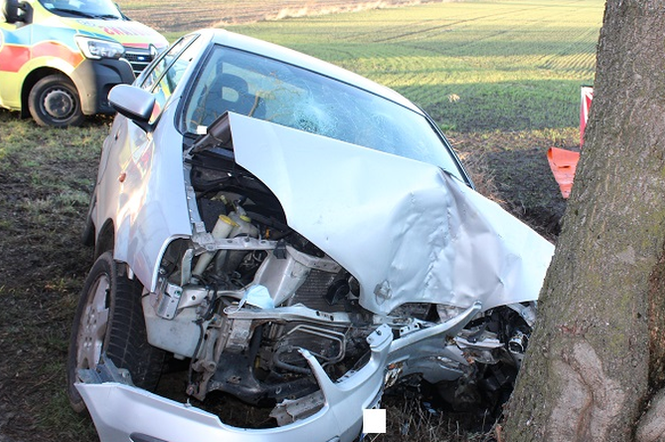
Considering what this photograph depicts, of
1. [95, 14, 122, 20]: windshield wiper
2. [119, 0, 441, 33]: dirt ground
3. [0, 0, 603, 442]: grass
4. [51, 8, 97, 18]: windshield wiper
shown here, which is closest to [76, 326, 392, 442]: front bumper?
[0, 0, 603, 442]: grass

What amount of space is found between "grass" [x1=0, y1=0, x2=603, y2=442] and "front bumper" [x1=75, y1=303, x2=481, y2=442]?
61 cm

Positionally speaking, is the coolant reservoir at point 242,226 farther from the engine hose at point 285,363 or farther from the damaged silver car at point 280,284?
the engine hose at point 285,363

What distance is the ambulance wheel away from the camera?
8156 millimetres

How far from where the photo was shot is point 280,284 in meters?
3.01

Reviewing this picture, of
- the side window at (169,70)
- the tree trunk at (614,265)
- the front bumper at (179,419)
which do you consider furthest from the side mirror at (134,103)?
the tree trunk at (614,265)

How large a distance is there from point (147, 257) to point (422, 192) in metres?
1.24

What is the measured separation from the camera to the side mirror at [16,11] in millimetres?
7840

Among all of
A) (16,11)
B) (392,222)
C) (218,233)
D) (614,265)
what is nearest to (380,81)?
(16,11)

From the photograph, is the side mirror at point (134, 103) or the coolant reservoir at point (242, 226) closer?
the coolant reservoir at point (242, 226)

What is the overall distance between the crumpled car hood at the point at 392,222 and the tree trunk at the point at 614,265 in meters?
0.57

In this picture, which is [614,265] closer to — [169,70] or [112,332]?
[112,332]

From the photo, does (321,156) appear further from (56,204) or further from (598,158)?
(56,204)

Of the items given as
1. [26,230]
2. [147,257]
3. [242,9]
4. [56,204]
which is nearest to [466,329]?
[147,257]

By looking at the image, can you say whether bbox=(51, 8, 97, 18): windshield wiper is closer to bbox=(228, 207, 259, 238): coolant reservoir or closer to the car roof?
the car roof
